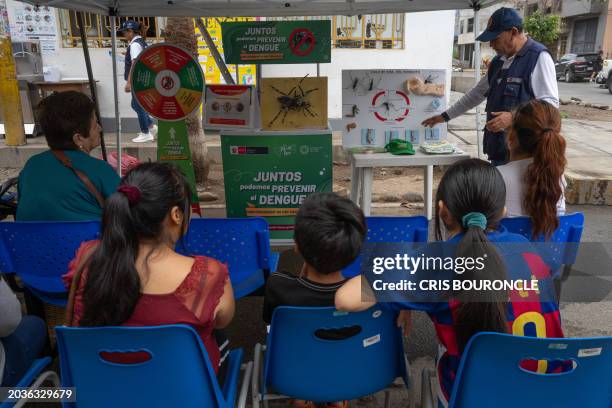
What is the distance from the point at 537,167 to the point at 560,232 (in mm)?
307

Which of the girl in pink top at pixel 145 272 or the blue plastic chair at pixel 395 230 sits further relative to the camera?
the blue plastic chair at pixel 395 230

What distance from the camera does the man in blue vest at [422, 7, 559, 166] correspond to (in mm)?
3078

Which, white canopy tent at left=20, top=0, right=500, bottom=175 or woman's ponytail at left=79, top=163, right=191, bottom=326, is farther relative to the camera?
white canopy tent at left=20, top=0, right=500, bottom=175

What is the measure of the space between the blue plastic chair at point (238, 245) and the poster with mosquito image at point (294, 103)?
70.2 inches

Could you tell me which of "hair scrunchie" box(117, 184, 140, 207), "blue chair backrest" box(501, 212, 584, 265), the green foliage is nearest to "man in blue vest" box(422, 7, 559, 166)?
"blue chair backrest" box(501, 212, 584, 265)

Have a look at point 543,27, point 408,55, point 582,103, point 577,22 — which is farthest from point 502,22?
point 577,22

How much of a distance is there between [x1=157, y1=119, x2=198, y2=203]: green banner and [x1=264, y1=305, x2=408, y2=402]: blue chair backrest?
2.52 metres

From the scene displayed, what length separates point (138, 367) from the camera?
1322 millimetres

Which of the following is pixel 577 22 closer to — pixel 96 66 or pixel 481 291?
pixel 96 66

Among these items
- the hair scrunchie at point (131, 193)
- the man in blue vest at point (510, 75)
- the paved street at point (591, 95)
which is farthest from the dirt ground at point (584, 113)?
the hair scrunchie at point (131, 193)

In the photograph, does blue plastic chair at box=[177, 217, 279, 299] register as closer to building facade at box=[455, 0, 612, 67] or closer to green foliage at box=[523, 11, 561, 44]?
building facade at box=[455, 0, 612, 67]

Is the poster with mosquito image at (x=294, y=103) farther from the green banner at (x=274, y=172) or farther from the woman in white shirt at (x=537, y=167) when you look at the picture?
the woman in white shirt at (x=537, y=167)

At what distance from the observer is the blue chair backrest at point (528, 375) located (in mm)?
1234

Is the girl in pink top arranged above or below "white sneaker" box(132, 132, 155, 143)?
above
